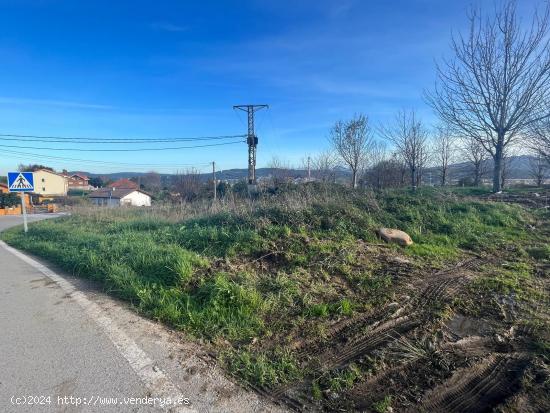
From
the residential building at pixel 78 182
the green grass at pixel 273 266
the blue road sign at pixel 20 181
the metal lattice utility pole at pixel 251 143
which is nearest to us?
the green grass at pixel 273 266

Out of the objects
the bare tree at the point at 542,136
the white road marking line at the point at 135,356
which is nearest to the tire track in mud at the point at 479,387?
the white road marking line at the point at 135,356

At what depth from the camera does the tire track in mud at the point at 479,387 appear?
2.27 m

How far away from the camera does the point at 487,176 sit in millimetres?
34938

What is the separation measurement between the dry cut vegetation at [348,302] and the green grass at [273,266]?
22 millimetres

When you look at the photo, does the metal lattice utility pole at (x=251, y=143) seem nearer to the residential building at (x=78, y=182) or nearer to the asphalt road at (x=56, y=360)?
the asphalt road at (x=56, y=360)

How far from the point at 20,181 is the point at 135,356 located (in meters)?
14.6

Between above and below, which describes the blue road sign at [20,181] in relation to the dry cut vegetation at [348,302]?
above

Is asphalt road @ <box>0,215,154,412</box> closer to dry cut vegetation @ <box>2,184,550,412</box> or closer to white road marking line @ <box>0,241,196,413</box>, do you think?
white road marking line @ <box>0,241,196,413</box>

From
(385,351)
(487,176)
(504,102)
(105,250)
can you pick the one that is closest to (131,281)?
(105,250)

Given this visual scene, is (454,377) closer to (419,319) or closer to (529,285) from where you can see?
(419,319)

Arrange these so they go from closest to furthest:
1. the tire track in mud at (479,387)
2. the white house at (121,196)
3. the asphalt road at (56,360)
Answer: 1. the tire track in mud at (479,387)
2. the asphalt road at (56,360)
3. the white house at (121,196)

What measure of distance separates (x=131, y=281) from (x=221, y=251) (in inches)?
63.8

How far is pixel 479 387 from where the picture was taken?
2424 millimetres

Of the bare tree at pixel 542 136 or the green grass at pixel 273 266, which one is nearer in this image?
the green grass at pixel 273 266
